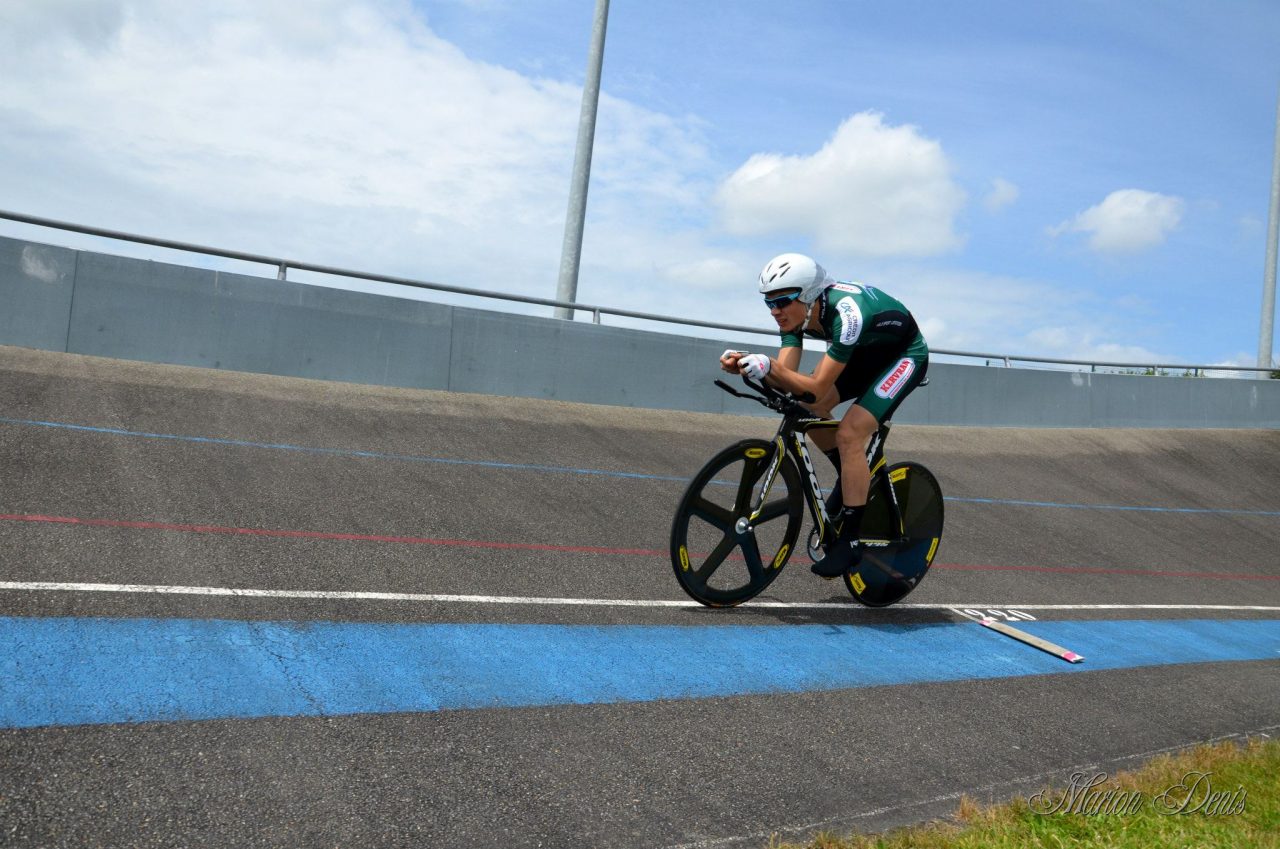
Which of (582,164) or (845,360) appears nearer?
(845,360)

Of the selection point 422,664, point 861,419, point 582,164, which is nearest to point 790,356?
point 861,419

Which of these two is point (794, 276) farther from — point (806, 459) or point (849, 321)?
point (806, 459)

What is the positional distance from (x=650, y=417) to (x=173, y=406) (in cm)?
627

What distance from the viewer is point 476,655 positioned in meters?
4.42

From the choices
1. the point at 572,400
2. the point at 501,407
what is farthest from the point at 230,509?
the point at 572,400

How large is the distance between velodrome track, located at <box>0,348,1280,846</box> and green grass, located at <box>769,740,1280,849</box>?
20cm

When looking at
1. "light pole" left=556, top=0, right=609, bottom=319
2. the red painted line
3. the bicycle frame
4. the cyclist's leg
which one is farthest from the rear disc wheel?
"light pole" left=556, top=0, right=609, bottom=319

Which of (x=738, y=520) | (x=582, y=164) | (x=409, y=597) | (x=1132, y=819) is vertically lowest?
(x=1132, y=819)

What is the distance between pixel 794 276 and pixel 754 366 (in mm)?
670

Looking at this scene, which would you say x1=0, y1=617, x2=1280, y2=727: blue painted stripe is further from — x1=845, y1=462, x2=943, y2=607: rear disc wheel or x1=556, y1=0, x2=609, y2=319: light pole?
x1=556, y1=0, x2=609, y2=319: light pole

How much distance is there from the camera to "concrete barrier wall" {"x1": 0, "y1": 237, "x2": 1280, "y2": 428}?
11.3 meters

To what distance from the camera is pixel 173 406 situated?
9320 mm

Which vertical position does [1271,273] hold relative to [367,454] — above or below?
above

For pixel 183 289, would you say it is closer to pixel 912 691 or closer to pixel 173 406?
pixel 173 406
